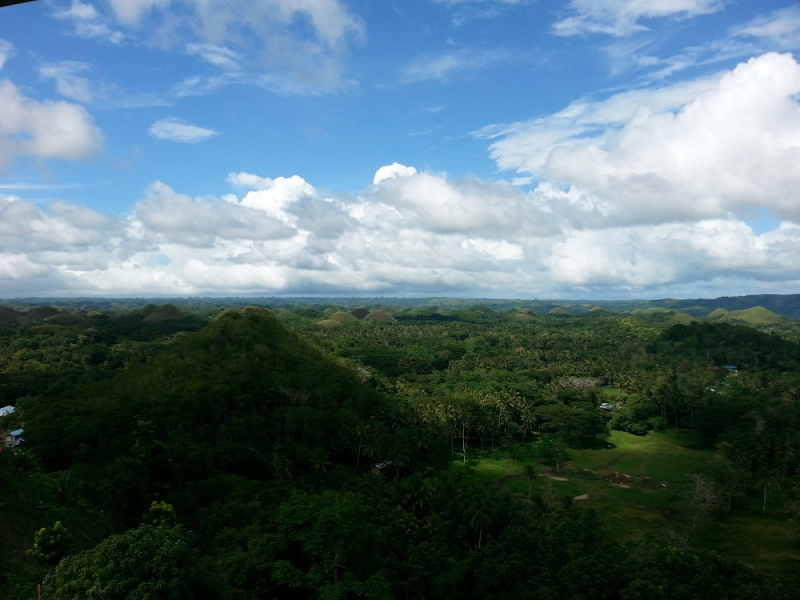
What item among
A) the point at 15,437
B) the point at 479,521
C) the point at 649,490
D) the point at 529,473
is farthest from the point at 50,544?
the point at 649,490

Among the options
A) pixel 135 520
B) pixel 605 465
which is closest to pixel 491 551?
pixel 135 520

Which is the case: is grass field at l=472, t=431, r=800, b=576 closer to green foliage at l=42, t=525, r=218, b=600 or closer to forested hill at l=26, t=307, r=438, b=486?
forested hill at l=26, t=307, r=438, b=486

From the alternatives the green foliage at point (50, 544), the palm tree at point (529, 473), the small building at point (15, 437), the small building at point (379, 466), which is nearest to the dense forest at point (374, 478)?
the green foliage at point (50, 544)

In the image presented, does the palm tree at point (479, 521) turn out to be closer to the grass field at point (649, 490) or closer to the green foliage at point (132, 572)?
the grass field at point (649, 490)

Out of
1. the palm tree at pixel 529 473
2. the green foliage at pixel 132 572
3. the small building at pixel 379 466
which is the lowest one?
the palm tree at pixel 529 473

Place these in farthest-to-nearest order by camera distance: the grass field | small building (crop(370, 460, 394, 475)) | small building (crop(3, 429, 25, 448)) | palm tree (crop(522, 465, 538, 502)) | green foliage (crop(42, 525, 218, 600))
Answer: palm tree (crop(522, 465, 538, 502)) < small building (crop(370, 460, 394, 475)) < small building (crop(3, 429, 25, 448)) < the grass field < green foliage (crop(42, 525, 218, 600))

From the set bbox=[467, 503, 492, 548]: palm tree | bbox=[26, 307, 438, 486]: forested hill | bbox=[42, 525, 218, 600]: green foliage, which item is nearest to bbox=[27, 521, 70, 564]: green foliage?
bbox=[42, 525, 218, 600]: green foliage
